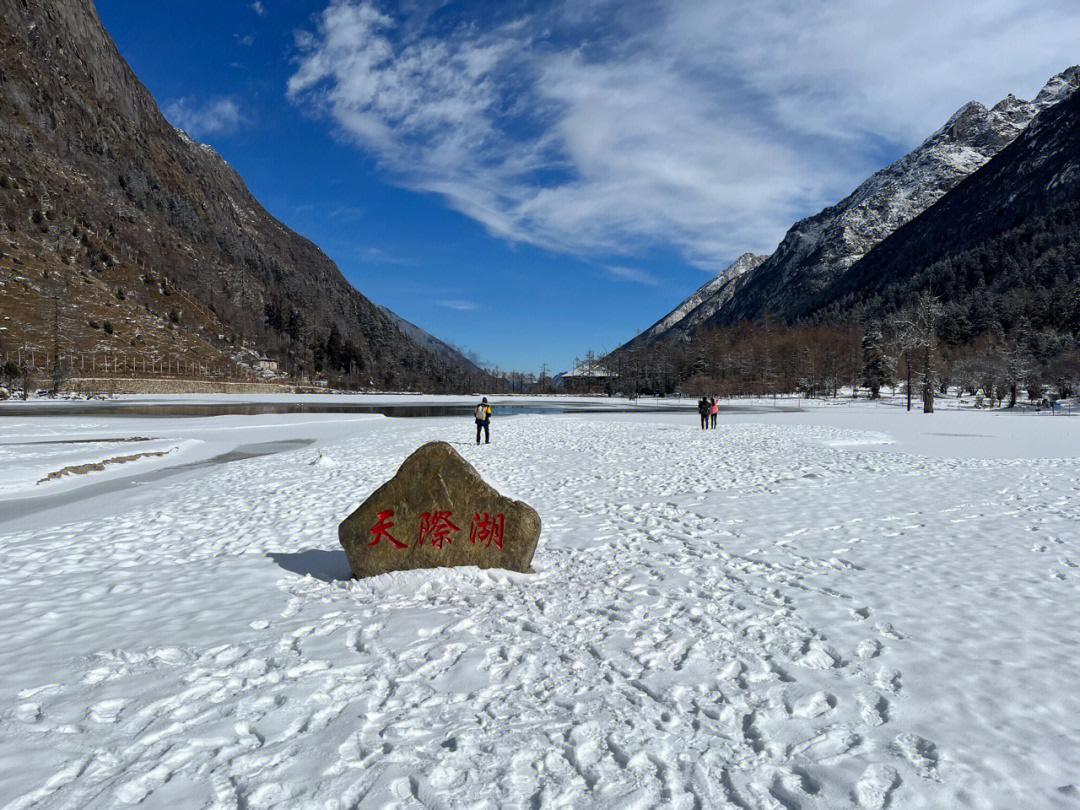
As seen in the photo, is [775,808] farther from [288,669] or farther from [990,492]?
[990,492]

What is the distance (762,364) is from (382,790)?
117 meters

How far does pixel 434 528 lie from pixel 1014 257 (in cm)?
19113

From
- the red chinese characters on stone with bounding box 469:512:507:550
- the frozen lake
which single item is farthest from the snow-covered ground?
the frozen lake

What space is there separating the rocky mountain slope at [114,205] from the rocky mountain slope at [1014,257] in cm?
13313

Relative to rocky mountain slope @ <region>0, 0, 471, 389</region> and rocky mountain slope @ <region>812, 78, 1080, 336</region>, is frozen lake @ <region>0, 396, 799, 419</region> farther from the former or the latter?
rocky mountain slope @ <region>812, 78, 1080, 336</region>

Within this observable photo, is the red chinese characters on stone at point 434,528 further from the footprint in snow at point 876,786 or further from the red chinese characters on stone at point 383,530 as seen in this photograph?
the footprint in snow at point 876,786

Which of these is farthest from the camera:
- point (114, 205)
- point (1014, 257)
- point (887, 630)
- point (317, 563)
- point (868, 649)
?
point (1014, 257)

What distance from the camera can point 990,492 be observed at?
431 inches

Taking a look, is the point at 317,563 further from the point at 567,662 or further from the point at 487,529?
the point at 567,662

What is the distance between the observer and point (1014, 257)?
142375mm

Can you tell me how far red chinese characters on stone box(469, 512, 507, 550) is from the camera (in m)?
6.53

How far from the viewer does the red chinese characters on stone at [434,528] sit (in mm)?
6445

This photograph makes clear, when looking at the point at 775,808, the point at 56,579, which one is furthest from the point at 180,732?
the point at 56,579

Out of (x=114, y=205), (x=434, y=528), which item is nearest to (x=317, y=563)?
(x=434, y=528)
